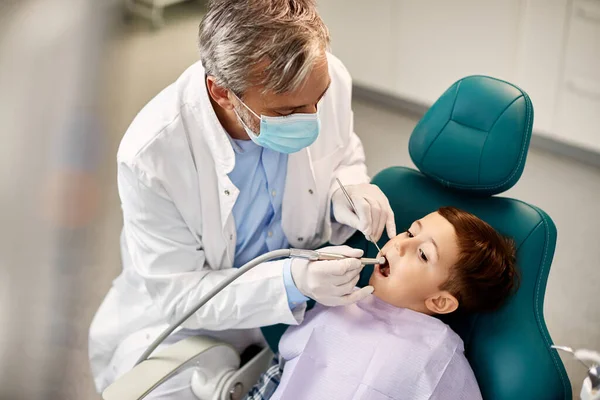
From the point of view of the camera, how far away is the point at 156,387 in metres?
1.63

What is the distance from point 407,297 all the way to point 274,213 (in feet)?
1.18

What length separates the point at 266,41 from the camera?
135cm

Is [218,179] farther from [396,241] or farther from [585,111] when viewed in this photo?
[585,111]

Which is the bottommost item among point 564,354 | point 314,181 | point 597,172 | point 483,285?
point 564,354

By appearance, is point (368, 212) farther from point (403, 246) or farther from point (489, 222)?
point (489, 222)

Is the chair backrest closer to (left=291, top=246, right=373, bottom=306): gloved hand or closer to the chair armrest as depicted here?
(left=291, top=246, right=373, bottom=306): gloved hand

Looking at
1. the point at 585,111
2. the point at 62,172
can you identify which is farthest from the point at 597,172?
the point at 62,172

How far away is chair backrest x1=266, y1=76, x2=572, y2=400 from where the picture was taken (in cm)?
148

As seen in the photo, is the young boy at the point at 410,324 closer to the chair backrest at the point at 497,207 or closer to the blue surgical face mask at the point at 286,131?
the chair backrest at the point at 497,207

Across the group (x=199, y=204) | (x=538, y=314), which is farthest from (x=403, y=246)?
(x=199, y=204)

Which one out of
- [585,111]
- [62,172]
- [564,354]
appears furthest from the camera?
[62,172]

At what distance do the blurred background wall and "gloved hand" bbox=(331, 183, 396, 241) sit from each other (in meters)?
1.05

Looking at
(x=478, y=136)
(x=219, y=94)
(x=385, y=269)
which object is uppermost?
(x=219, y=94)

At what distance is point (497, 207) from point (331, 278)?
445 millimetres
